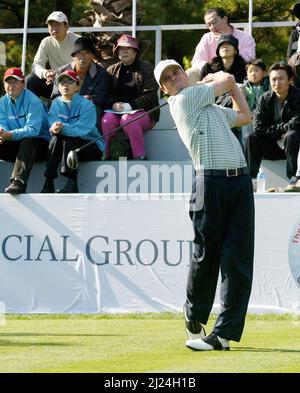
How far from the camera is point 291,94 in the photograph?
1268 cm

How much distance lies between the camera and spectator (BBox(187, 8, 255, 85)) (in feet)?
45.7

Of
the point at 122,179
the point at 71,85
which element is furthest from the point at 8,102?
the point at 122,179

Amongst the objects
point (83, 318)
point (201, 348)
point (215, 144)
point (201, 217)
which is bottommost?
point (83, 318)

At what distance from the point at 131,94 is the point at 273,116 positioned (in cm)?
205

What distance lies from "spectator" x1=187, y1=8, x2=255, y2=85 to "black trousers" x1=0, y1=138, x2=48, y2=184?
2.00 metres

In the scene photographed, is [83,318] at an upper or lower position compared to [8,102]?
lower

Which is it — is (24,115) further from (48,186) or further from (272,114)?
(272,114)

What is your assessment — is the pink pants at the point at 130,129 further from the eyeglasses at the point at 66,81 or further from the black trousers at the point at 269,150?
the black trousers at the point at 269,150

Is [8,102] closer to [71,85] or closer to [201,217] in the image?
[71,85]

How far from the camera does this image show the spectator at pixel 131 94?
44.8 ft

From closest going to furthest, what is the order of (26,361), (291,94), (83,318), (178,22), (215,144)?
(26,361) < (215,144) < (83,318) < (291,94) < (178,22)

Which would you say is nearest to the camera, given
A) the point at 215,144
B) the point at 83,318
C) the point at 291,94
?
the point at 215,144

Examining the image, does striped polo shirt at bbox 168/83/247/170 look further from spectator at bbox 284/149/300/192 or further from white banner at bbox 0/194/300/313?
spectator at bbox 284/149/300/192

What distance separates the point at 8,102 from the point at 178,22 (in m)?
6.25
